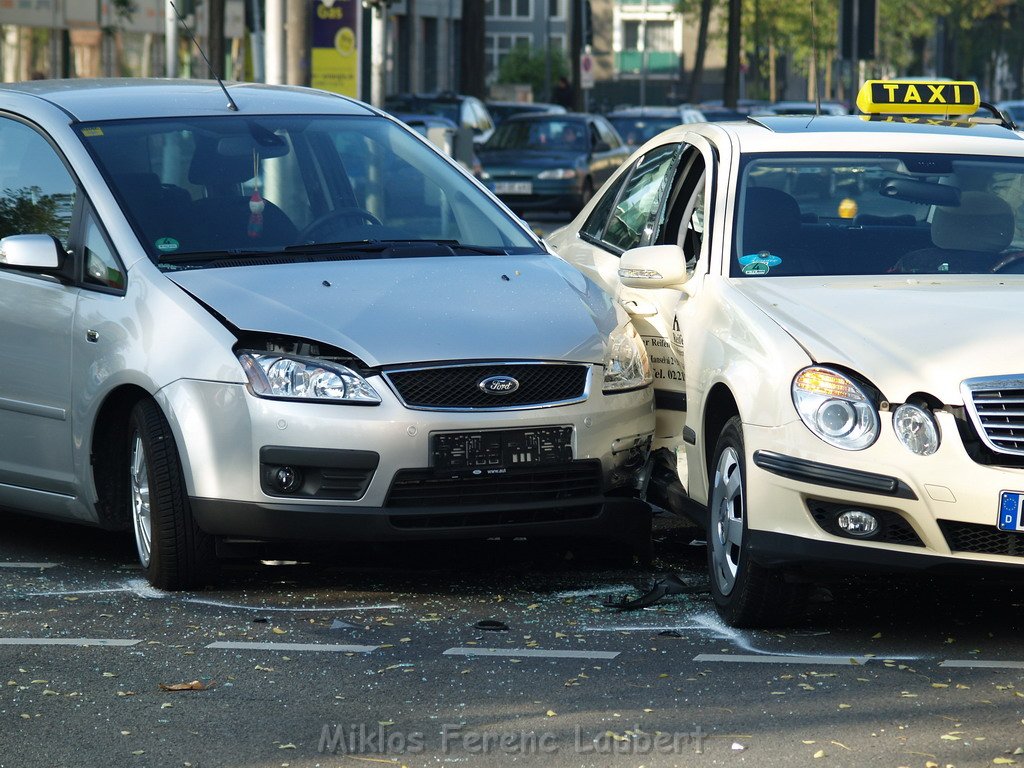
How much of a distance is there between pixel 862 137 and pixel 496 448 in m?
2.01

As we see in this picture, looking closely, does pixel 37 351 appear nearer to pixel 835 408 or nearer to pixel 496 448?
pixel 496 448

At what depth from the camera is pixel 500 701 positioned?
5.12 meters

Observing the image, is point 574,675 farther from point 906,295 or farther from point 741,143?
point 741,143

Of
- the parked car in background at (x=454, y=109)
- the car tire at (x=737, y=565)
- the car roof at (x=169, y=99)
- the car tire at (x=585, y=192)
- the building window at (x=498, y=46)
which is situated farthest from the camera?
the building window at (x=498, y=46)

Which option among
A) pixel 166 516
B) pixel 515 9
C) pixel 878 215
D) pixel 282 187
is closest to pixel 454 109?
pixel 282 187

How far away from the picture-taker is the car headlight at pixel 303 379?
620 cm

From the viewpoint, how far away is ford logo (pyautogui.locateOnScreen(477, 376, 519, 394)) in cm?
630

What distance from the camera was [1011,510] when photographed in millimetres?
5461

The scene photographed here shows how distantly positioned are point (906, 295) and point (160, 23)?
39.5 meters

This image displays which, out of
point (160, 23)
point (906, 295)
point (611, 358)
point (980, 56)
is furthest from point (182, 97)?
point (980, 56)

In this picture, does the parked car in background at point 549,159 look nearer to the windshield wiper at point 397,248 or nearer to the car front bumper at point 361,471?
the windshield wiper at point 397,248

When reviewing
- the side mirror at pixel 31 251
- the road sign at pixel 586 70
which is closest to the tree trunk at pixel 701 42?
the road sign at pixel 586 70

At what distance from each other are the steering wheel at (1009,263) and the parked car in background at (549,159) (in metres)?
19.9

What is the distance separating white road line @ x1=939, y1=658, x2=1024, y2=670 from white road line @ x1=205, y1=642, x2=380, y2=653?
165cm
